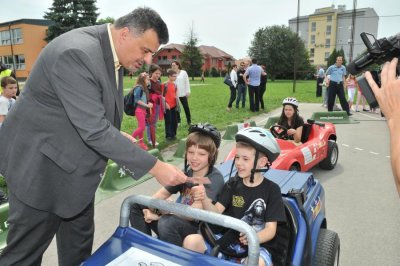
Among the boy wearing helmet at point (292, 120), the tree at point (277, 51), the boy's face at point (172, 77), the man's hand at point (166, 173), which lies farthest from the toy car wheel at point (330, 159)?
the tree at point (277, 51)

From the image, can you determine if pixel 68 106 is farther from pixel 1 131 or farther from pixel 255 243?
pixel 255 243

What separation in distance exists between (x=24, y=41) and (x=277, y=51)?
36.4m

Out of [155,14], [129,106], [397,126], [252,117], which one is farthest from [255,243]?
[252,117]

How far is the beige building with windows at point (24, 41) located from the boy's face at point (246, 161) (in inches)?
1904

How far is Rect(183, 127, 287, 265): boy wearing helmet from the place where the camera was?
90.8 inches

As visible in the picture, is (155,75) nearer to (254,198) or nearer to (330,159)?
(330,159)

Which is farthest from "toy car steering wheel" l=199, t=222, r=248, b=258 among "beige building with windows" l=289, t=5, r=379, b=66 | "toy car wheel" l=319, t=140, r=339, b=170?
"beige building with windows" l=289, t=5, r=379, b=66

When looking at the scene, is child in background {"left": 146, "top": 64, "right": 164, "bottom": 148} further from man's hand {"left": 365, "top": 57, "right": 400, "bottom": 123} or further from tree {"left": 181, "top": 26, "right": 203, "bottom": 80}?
tree {"left": 181, "top": 26, "right": 203, "bottom": 80}

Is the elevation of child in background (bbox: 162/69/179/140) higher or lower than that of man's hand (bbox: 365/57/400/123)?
lower

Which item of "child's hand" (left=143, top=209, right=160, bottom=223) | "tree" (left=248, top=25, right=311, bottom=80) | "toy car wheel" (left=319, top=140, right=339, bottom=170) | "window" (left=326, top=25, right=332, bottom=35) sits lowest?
"toy car wheel" (left=319, top=140, right=339, bottom=170)

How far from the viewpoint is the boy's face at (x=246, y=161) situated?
260 centimetres

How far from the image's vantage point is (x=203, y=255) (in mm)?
1997

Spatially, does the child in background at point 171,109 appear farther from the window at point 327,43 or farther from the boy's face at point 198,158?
the window at point 327,43

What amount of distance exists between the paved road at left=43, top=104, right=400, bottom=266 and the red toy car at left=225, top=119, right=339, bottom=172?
1.07 ft
